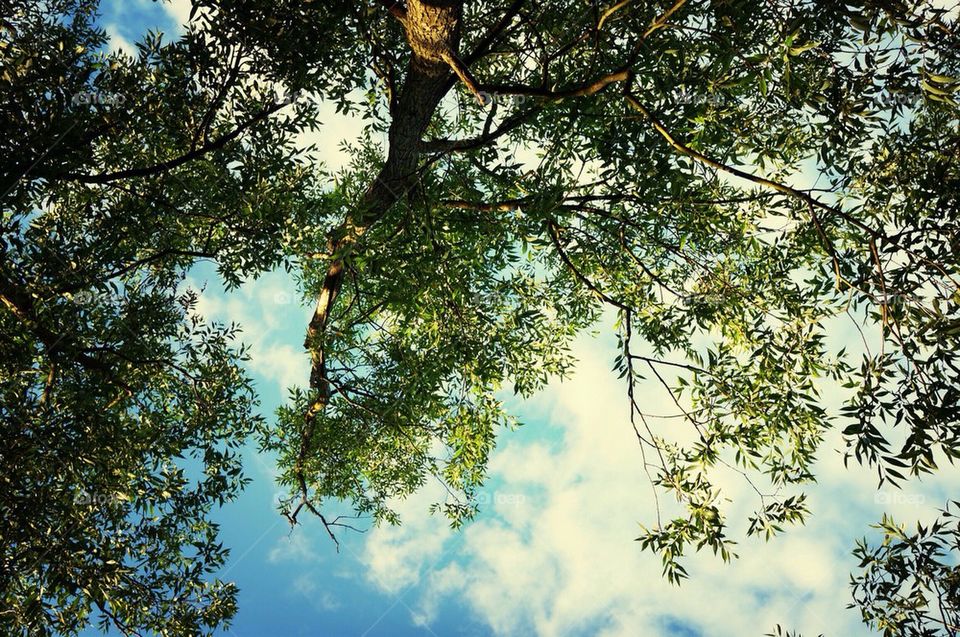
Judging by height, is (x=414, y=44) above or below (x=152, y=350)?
above

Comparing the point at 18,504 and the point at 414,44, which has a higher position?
the point at 414,44

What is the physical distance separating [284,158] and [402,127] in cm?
146

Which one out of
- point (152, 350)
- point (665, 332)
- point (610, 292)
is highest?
point (610, 292)

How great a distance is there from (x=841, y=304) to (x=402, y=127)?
19.7 feet

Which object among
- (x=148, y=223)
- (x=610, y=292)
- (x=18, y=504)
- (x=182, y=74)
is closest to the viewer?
(x=18, y=504)

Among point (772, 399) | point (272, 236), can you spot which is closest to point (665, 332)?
point (772, 399)

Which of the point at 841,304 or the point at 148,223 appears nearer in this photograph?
the point at 148,223

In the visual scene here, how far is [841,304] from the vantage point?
23.2ft

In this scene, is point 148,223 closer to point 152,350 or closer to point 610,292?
point 152,350

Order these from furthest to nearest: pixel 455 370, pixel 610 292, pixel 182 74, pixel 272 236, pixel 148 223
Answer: pixel 610 292
pixel 455 370
pixel 272 236
pixel 148 223
pixel 182 74

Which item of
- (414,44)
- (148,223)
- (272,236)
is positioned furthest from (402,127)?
(148,223)

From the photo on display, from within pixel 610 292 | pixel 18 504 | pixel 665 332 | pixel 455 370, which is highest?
pixel 610 292

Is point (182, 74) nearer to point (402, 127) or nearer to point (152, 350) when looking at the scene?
point (402, 127)

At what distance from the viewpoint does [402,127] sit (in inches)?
259
